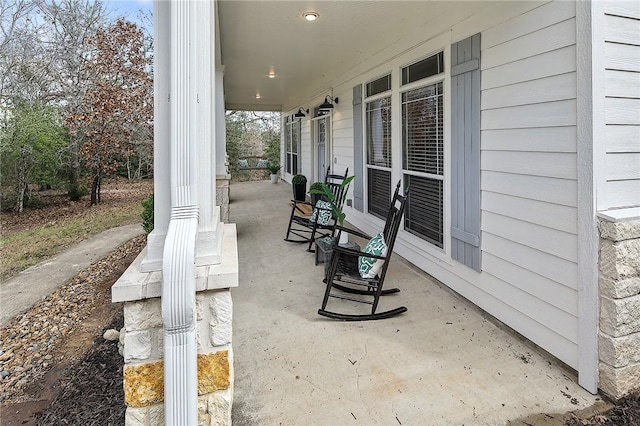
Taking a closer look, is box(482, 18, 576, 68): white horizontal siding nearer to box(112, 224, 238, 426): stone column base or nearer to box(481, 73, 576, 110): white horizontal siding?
box(481, 73, 576, 110): white horizontal siding

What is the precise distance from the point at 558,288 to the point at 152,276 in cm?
223

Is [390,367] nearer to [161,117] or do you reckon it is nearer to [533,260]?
[533,260]

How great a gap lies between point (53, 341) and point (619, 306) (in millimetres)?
4075

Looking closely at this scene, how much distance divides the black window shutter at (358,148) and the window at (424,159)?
51.0 inches

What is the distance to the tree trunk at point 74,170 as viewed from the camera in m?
8.73

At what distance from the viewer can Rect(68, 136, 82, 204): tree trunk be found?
8.73m

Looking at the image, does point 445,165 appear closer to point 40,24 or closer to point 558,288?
point 558,288

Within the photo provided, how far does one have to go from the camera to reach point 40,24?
8258mm

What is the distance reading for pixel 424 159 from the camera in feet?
12.5

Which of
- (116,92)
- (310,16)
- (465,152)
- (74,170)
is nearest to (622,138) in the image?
(465,152)

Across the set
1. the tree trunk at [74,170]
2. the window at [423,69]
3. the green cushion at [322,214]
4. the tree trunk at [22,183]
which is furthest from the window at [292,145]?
the window at [423,69]

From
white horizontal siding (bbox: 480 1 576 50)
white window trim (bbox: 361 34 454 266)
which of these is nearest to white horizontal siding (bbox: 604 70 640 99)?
white horizontal siding (bbox: 480 1 576 50)

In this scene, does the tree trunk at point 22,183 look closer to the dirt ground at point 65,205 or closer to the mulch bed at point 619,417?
the dirt ground at point 65,205

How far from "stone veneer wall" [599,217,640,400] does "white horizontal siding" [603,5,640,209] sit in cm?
19
